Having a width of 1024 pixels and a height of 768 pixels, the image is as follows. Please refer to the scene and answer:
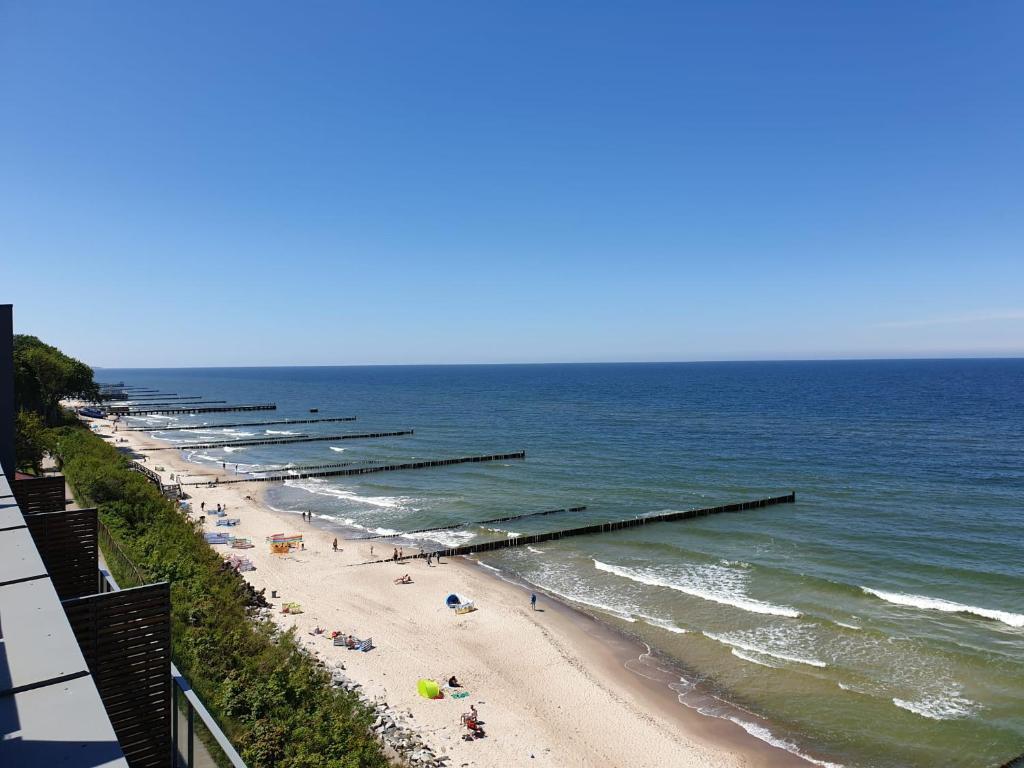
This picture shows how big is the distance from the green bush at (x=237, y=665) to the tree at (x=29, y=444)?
602cm

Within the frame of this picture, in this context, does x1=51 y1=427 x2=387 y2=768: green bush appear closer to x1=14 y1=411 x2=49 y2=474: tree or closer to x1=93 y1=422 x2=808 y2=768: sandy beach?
x1=93 y1=422 x2=808 y2=768: sandy beach

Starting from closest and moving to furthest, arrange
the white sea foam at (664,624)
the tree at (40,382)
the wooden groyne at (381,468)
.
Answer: the white sea foam at (664,624) → the tree at (40,382) → the wooden groyne at (381,468)

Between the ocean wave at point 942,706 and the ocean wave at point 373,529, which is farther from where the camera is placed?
the ocean wave at point 373,529

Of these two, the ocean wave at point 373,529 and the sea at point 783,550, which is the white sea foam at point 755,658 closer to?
the sea at point 783,550

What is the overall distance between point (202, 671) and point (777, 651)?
23071mm

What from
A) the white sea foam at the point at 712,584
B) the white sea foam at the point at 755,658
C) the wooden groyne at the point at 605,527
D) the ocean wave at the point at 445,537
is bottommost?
the white sea foam at the point at 755,658

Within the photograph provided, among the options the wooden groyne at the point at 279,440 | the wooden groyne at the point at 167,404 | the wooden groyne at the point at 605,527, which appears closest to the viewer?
the wooden groyne at the point at 605,527

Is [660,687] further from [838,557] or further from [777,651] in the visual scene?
[838,557]

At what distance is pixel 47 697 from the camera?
14.9ft

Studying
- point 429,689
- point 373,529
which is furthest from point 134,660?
point 373,529

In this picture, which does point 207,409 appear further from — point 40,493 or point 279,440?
point 40,493

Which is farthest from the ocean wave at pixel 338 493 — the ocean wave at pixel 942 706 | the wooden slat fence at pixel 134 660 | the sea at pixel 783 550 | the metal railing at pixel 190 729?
the wooden slat fence at pixel 134 660

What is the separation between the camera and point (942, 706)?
23125mm

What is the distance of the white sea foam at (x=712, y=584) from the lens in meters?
31.5
